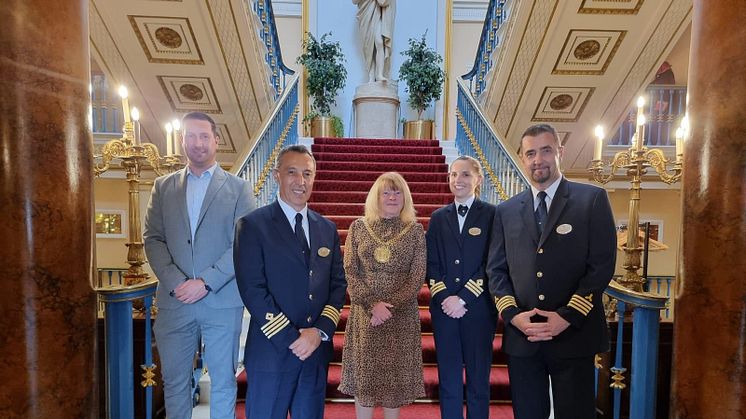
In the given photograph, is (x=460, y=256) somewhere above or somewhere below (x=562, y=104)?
below

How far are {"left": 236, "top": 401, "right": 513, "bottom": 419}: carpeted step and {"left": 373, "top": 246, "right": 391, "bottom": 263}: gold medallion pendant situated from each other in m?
1.17

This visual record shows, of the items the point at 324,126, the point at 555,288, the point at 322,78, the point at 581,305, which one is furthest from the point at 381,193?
the point at 322,78

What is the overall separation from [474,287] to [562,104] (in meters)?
4.94

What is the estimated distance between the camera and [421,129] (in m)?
8.70

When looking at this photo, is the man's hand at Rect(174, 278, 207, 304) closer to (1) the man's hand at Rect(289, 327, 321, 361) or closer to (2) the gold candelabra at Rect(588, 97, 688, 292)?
(1) the man's hand at Rect(289, 327, 321, 361)

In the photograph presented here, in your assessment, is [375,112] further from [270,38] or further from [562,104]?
[562,104]

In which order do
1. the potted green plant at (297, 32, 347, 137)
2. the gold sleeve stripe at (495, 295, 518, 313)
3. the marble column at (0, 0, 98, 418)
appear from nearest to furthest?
1. the marble column at (0, 0, 98, 418)
2. the gold sleeve stripe at (495, 295, 518, 313)
3. the potted green plant at (297, 32, 347, 137)

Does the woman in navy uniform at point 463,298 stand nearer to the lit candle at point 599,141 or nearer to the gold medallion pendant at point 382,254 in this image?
the gold medallion pendant at point 382,254

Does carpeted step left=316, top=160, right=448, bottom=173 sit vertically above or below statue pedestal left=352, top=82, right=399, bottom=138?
below

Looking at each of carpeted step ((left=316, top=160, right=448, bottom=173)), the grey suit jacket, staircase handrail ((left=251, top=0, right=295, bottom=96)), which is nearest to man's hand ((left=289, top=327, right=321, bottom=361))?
the grey suit jacket

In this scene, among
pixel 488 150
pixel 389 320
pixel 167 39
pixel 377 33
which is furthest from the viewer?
pixel 377 33

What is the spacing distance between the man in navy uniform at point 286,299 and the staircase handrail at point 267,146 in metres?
1.40

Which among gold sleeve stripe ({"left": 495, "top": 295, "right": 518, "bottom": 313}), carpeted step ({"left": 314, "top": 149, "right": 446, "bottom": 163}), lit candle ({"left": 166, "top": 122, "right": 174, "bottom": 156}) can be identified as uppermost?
carpeted step ({"left": 314, "top": 149, "right": 446, "bottom": 163})

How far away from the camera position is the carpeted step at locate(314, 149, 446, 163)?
20.8 feet
